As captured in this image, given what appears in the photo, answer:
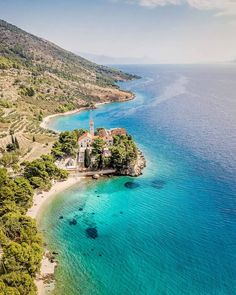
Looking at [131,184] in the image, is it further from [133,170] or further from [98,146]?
[98,146]

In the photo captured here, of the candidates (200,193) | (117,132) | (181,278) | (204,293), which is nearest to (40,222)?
(181,278)

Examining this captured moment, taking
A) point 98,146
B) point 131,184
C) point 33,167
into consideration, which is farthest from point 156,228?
point 98,146

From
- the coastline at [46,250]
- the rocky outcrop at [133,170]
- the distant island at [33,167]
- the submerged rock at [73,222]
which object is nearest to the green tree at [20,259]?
the distant island at [33,167]

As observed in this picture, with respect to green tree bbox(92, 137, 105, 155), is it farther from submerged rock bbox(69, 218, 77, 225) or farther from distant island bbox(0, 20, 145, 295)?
submerged rock bbox(69, 218, 77, 225)

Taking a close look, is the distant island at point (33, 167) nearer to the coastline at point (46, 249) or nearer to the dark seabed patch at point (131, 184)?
the coastline at point (46, 249)

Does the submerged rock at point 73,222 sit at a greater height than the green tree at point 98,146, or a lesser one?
lesser

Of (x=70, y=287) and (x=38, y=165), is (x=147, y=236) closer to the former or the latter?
(x=70, y=287)
